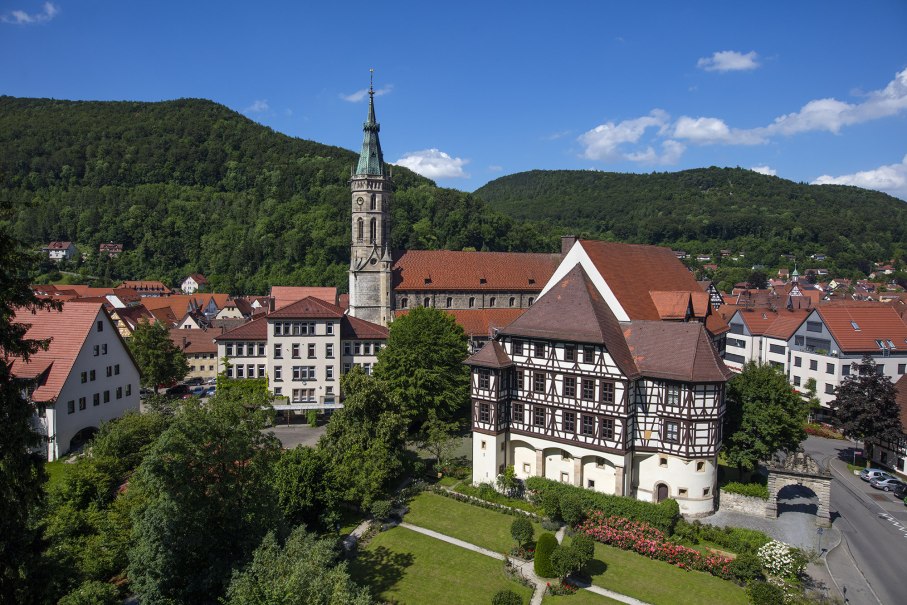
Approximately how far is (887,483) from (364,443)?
33.1 metres

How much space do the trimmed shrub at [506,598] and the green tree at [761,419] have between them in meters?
17.4

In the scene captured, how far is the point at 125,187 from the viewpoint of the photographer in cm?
15912

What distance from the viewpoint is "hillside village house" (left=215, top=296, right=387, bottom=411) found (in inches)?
1941

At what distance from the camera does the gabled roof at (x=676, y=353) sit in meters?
31.5

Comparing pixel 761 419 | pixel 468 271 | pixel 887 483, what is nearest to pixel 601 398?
pixel 761 419

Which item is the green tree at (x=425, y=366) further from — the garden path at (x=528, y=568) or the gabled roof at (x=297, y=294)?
the gabled roof at (x=297, y=294)

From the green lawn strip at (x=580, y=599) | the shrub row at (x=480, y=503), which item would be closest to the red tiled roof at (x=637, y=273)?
the shrub row at (x=480, y=503)

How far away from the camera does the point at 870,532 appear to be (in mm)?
31906

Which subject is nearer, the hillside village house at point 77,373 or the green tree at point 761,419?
the green tree at point 761,419

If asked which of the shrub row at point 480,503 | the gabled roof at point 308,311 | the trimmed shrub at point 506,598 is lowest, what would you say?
the shrub row at point 480,503

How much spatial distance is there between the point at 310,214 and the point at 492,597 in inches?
4284

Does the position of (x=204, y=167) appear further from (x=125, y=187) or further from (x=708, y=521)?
(x=708, y=521)

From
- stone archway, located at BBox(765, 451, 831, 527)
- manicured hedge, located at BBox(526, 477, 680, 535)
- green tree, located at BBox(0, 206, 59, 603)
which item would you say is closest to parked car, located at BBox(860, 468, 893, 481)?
stone archway, located at BBox(765, 451, 831, 527)

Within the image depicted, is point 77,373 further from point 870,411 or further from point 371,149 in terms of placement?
point 870,411
